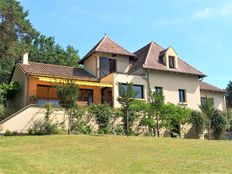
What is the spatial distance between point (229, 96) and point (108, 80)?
68.0 meters

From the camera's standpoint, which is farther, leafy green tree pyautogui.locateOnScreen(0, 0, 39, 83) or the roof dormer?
the roof dormer

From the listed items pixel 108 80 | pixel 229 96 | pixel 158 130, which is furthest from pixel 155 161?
pixel 229 96

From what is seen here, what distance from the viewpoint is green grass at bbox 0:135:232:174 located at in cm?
1881

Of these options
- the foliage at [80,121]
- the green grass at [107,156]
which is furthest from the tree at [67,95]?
the green grass at [107,156]

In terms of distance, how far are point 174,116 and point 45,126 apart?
1362cm

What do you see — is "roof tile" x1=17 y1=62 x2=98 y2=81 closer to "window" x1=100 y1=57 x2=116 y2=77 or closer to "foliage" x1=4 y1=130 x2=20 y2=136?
"window" x1=100 y1=57 x2=116 y2=77

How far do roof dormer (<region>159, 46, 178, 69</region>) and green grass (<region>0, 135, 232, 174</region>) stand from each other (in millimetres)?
17808

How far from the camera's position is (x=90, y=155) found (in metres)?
22.3

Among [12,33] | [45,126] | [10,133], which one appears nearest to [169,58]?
[12,33]

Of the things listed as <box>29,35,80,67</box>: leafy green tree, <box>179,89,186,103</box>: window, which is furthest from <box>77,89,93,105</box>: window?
<box>29,35,80,67</box>: leafy green tree

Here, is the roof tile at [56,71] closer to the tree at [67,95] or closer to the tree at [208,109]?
the tree at [67,95]

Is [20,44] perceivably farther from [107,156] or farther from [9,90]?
[107,156]

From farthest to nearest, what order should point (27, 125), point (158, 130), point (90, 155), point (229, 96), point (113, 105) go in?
point (229, 96) < point (113, 105) < point (158, 130) < point (27, 125) < point (90, 155)

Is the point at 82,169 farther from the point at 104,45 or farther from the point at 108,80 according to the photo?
the point at 104,45
